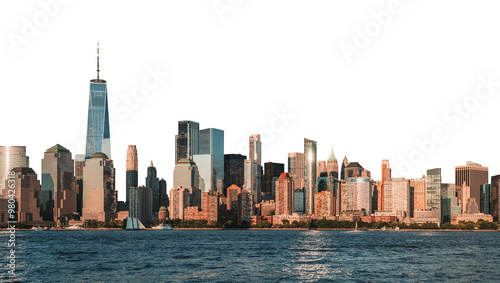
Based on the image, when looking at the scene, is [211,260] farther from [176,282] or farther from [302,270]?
[176,282]

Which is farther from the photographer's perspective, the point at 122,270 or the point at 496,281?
the point at 122,270

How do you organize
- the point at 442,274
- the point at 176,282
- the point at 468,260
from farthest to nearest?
1. the point at 468,260
2. the point at 442,274
3. the point at 176,282

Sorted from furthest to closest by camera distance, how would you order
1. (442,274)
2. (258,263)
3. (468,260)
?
(468,260)
(258,263)
(442,274)

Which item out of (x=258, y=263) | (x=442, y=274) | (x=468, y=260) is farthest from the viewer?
(x=468, y=260)

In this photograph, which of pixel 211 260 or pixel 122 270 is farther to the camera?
pixel 211 260

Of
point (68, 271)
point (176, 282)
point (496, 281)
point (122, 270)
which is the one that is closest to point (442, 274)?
point (496, 281)

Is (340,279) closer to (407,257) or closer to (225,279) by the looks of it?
(225,279)

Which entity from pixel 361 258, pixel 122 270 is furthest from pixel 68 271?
pixel 361 258

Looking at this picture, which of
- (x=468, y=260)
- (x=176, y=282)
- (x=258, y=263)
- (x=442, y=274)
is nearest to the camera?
(x=176, y=282)

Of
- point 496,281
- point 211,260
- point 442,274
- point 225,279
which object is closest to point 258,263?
point 211,260
